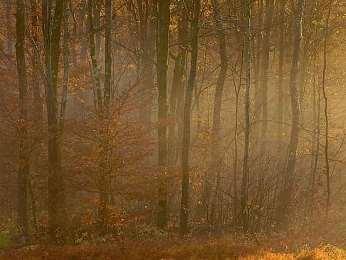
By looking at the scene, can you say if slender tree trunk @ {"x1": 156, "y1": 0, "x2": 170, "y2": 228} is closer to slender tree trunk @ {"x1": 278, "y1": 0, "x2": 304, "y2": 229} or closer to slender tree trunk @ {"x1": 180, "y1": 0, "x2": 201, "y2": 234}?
slender tree trunk @ {"x1": 180, "y1": 0, "x2": 201, "y2": 234}

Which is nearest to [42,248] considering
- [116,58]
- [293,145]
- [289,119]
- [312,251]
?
[312,251]

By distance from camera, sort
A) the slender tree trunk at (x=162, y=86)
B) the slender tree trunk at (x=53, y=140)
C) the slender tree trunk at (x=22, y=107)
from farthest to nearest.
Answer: the slender tree trunk at (x=162, y=86) < the slender tree trunk at (x=22, y=107) < the slender tree trunk at (x=53, y=140)

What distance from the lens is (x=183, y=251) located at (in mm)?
11945

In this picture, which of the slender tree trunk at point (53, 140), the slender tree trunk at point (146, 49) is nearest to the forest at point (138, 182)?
the slender tree trunk at point (53, 140)

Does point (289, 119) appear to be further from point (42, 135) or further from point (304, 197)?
point (42, 135)

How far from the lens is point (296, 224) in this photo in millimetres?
17406

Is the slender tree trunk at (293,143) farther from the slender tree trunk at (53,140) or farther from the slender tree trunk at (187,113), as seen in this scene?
the slender tree trunk at (53,140)

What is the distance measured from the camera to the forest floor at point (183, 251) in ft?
37.9

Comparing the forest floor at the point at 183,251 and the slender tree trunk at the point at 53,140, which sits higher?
the slender tree trunk at the point at 53,140

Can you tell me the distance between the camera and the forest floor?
1156cm

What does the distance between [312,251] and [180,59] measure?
1052 centimetres

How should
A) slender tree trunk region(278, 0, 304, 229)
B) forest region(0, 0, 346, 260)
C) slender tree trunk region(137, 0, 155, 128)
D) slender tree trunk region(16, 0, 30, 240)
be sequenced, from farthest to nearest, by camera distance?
slender tree trunk region(137, 0, 155, 128)
slender tree trunk region(278, 0, 304, 229)
slender tree trunk region(16, 0, 30, 240)
forest region(0, 0, 346, 260)

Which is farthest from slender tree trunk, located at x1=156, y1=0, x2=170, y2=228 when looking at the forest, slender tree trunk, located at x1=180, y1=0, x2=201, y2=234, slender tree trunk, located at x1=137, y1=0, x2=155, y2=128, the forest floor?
slender tree trunk, located at x1=137, y1=0, x2=155, y2=128

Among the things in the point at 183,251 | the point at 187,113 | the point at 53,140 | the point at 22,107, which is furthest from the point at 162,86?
the point at 183,251
